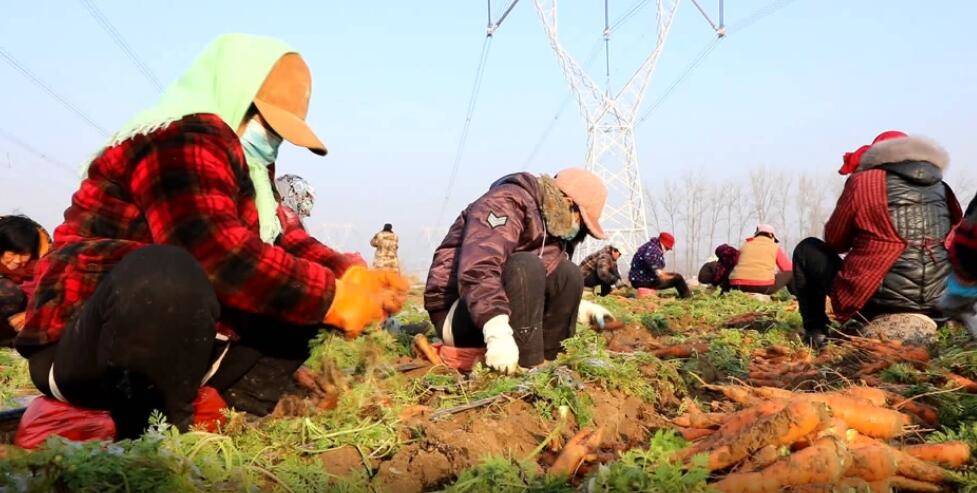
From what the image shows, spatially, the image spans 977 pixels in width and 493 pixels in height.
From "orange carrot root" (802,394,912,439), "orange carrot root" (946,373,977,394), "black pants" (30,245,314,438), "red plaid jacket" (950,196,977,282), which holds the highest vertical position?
"red plaid jacket" (950,196,977,282)

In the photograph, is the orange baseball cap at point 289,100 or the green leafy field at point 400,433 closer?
the green leafy field at point 400,433

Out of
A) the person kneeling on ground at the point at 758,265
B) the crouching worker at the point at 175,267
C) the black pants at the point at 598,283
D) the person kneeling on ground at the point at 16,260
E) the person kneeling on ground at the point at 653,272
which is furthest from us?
the black pants at the point at 598,283

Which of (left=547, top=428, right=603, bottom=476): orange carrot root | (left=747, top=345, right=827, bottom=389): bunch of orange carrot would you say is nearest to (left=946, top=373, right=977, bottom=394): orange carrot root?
(left=747, top=345, right=827, bottom=389): bunch of orange carrot

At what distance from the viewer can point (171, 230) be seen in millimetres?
2111

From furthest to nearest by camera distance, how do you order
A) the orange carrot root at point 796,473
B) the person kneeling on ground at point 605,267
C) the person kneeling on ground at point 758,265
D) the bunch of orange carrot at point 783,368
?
the person kneeling on ground at point 605,267, the person kneeling on ground at point 758,265, the bunch of orange carrot at point 783,368, the orange carrot root at point 796,473

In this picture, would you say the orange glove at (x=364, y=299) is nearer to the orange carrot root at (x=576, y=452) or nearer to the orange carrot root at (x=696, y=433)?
the orange carrot root at (x=576, y=452)

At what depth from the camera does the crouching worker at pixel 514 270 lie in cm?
337

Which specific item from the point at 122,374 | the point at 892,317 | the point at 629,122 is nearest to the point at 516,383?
the point at 122,374

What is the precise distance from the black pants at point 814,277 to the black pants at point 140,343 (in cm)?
398

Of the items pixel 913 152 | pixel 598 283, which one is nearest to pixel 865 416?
pixel 913 152

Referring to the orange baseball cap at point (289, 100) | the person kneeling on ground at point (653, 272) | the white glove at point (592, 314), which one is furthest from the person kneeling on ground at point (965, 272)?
the person kneeling on ground at point (653, 272)

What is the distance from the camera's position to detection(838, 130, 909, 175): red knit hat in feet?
14.6

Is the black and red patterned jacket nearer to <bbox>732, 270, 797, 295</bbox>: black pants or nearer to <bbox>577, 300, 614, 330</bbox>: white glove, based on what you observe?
<bbox>577, 300, 614, 330</bbox>: white glove

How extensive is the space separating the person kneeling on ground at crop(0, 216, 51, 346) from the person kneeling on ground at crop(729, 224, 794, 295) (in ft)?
30.4
